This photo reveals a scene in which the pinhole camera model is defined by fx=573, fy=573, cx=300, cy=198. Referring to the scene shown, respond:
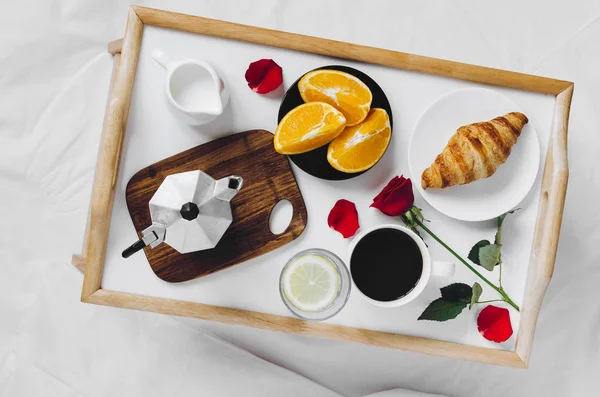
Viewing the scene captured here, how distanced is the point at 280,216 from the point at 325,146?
13 cm

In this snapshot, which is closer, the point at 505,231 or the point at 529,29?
the point at 505,231

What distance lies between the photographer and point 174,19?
33.0 inches

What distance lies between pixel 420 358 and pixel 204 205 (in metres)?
0.62

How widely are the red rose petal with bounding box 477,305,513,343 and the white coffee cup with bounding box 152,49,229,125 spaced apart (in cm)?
49

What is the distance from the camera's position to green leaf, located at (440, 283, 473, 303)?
2.75 feet

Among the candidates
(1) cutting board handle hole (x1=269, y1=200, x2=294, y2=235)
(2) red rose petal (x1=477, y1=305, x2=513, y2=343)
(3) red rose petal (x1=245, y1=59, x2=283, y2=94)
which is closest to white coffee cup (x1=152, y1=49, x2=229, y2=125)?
(3) red rose petal (x1=245, y1=59, x2=283, y2=94)

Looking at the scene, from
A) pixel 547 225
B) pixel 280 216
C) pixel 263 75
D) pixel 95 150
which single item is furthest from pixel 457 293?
pixel 95 150

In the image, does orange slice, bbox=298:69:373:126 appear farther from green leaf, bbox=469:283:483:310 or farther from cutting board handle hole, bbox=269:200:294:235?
green leaf, bbox=469:283:483:310

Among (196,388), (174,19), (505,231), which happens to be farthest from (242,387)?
(174,19)

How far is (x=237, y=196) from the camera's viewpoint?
0.86 metres

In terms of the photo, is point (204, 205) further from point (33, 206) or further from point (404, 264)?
point (33, 206)

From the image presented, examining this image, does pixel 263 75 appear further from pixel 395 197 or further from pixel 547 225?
pixel 547 225

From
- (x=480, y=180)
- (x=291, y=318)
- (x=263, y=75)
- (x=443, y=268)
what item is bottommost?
(x=291, y=318)

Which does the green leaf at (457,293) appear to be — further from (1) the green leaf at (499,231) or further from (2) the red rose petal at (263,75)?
(2) the red rose petal at (263,75)
